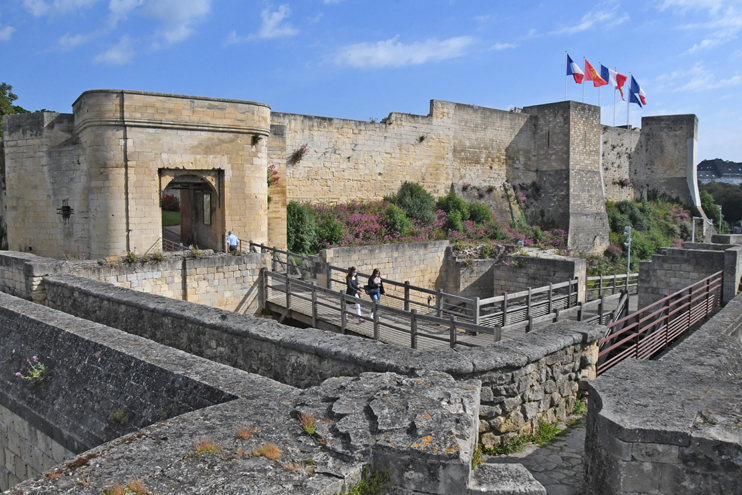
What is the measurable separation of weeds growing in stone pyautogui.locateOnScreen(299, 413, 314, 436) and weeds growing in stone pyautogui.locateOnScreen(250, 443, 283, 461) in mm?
219

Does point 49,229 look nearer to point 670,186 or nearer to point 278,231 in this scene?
point 278,231

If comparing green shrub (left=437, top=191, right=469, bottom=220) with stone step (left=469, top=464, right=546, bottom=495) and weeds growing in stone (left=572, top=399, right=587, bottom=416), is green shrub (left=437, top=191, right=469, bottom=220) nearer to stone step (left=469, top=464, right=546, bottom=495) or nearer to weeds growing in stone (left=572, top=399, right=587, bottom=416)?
weeds growing in stone (left=572, top=399, right=587, bottom=416)

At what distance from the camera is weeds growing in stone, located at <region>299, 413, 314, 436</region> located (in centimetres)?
298

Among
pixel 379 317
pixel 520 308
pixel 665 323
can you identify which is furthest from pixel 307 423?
pixel 520 308

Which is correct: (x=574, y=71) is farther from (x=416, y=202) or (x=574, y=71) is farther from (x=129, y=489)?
(x=129, y=489)

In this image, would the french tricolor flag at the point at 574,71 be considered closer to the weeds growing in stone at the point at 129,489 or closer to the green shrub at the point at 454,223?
the green shrub at the point at 454,223

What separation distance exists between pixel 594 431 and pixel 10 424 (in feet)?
18.6

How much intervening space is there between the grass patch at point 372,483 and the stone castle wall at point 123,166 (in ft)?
37.4

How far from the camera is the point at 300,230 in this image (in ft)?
59.7

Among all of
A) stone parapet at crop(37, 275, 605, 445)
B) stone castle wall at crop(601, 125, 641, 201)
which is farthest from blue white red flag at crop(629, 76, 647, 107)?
stone parapet at crop(37, 275, 605, 445)

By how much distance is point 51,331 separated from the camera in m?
5.66

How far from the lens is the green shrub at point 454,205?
2506cm

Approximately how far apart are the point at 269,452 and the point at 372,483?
540mm

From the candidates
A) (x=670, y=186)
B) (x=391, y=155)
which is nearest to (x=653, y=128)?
(x=670, y=186)
